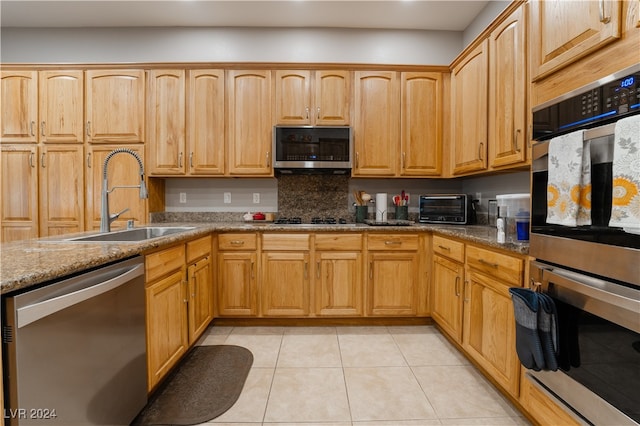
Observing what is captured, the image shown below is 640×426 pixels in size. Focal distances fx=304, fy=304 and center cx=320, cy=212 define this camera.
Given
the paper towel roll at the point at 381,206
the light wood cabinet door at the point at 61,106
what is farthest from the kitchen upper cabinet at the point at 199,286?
the light wood cabinet door at the point at 61,106

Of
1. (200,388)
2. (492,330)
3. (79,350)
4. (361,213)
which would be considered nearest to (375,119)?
(361,213)

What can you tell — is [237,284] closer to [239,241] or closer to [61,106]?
[239,241]

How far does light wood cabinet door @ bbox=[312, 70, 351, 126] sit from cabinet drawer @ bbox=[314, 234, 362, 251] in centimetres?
111

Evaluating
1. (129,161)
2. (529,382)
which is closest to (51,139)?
(129,161)

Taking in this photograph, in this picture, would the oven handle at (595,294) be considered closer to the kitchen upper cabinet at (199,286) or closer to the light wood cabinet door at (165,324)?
the light wood cabinet door at (165,324)

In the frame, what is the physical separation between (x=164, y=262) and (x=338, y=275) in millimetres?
1449

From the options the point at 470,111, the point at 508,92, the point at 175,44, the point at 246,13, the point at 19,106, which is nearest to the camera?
the point at 508,92

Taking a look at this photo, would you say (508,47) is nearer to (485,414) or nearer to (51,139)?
(485,414)

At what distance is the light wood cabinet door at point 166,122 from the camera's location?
2.93 m

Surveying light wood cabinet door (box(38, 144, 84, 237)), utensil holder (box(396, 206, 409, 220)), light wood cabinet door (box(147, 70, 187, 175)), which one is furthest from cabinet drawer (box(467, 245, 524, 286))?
light wood cabinet door (box(38, 144, 84, 237))

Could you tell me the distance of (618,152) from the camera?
100cm

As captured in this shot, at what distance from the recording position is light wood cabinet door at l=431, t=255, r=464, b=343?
2.20 meters

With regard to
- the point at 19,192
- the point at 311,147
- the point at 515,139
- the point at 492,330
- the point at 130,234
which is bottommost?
the point at 492,330

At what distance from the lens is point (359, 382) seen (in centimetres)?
191
